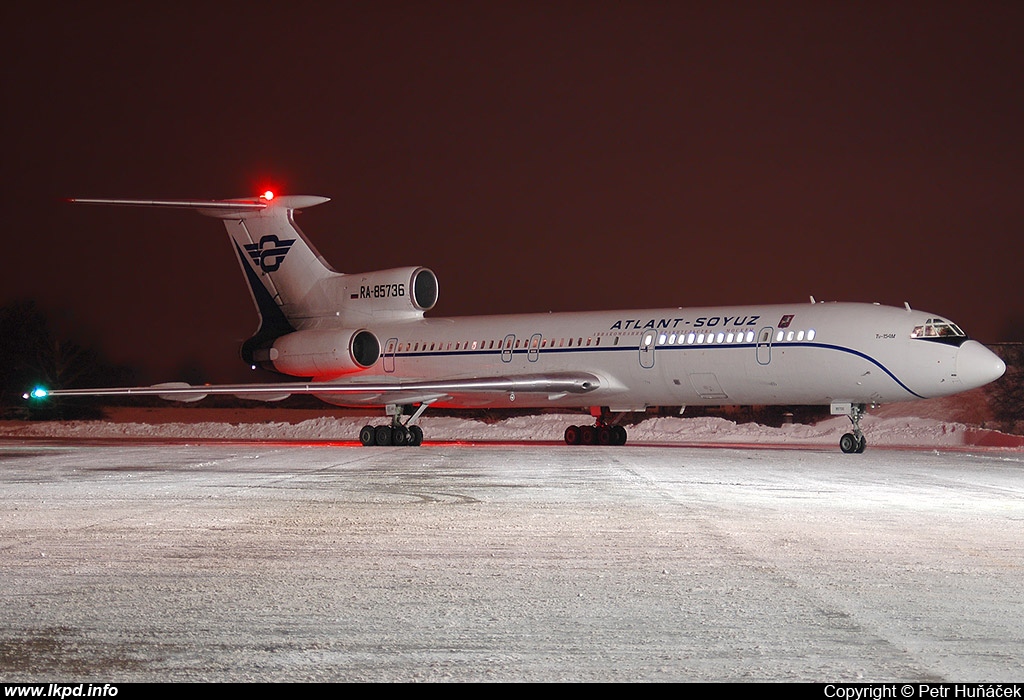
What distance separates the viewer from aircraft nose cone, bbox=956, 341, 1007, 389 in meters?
23.3

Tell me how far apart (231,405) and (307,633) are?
8211 cm

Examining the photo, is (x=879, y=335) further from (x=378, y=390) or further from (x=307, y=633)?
(x=307, y=633)

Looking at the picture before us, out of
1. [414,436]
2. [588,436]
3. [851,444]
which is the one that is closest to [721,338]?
[851,444]

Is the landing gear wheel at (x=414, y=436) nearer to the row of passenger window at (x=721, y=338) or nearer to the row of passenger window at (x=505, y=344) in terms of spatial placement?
the row of passenger window at (x=505, y=344)

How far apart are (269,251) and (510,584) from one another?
96.1ft

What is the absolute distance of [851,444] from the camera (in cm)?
2423

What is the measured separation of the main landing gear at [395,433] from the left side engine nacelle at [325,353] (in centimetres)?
291

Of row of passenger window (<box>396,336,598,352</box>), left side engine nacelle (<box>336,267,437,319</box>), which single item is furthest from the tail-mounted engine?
row of passenger window (<box>396,336,598,352</box>)

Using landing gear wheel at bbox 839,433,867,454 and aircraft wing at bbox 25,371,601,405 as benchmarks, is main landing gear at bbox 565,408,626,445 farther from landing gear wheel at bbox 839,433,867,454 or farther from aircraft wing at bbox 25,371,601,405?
landing gear wheel at bbox 839,433,867,454

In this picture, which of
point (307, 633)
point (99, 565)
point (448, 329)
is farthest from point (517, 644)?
point (448, 329)

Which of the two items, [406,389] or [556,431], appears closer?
[406,389]

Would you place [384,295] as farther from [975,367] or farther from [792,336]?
[975,367]

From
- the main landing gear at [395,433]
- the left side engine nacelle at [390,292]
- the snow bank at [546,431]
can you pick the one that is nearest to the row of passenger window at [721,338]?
the main landing gear at [395,433]

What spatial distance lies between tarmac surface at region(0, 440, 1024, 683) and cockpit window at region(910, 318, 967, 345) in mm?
10850
